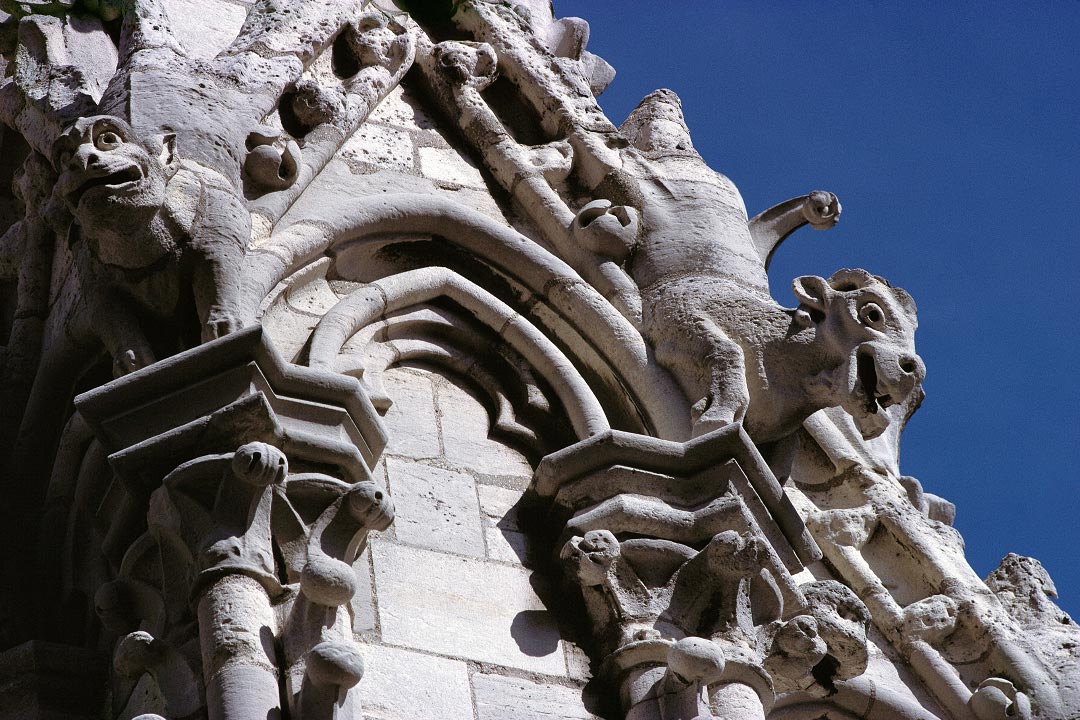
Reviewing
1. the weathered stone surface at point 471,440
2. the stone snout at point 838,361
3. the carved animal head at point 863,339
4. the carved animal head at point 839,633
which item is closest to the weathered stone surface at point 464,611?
the weathered stone surface at point 471,440

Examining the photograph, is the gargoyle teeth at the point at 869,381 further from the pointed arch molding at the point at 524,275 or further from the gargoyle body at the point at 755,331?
the pointed arch molding at the point at 524,275

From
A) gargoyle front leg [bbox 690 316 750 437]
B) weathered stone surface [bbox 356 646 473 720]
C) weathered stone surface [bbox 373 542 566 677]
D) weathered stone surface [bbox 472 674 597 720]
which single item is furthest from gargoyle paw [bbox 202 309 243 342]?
gargoyle front leg [bbox 690 316 750 437]

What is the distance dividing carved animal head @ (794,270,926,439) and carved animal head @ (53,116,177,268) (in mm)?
1812

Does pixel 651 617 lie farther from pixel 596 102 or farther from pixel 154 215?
pixel 596 102

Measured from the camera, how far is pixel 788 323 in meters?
5.47

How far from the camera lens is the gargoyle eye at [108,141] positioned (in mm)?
4918

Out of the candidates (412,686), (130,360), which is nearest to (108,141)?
(130,360)

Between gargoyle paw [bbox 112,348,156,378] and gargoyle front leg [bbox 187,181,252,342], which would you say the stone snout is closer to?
gargoyle front leg [bbox 187,181,252,342]

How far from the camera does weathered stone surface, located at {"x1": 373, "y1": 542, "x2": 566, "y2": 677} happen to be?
4480 millimetres

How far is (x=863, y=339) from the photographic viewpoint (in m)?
5.32

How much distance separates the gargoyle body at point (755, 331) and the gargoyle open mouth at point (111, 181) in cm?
154

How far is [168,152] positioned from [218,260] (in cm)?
38

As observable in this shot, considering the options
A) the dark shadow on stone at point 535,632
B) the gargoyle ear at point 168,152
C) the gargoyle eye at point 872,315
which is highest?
the gargoyle ear at point 168,152

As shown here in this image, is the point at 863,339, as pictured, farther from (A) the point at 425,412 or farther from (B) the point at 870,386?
(A) the point at 425,412
